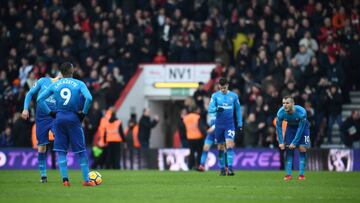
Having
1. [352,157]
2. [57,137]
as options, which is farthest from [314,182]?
[352,157]

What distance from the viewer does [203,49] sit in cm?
3422

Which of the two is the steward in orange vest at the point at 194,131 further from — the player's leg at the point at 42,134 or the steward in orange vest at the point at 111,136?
the player's leg at the point at 42,134

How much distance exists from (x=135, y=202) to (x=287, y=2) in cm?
2014

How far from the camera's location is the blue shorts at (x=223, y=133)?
24266 millimetres

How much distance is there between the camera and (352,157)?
3016cm

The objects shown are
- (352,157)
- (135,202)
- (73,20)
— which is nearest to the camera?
(135,202)

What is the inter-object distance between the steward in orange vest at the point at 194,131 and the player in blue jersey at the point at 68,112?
11.6 metres

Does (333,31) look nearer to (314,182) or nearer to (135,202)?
(314,182)

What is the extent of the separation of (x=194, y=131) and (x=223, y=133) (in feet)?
19.4

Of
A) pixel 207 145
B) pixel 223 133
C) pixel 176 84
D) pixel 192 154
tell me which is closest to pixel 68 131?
pixel 223 133

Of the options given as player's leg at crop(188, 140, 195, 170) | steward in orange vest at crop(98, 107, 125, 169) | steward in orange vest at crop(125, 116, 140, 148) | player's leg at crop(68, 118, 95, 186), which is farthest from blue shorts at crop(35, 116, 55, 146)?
steward in orange vest at crop(125, 116, 140, 148)

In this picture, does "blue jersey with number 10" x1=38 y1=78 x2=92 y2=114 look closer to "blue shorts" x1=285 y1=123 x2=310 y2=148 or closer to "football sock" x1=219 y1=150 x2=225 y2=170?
"blue shorts" x1=285 y1=123 x2=310 y2=148

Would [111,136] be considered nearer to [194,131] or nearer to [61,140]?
[194,131]

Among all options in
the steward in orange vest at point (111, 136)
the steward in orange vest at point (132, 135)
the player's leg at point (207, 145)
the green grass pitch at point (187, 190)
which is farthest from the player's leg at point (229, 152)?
the steward in orange vest at point (132, 135)
